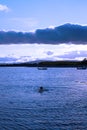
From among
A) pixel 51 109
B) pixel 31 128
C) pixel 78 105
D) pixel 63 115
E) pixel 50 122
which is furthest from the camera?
pixel 78 105

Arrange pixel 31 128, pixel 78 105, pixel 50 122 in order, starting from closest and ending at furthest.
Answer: pixel 31 128 < pixel 50 122 < pixel 78 105

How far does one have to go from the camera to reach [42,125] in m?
44.8

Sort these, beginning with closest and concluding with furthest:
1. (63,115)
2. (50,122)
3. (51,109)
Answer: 1. (50,122)
2. (63,115)
3. (51,109)

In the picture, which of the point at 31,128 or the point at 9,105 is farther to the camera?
the point at 9,105

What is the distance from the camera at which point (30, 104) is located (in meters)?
65.3

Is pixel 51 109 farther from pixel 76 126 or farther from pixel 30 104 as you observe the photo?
pixel 76 126

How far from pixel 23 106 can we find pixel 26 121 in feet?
49.8

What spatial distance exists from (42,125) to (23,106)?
18191 mm

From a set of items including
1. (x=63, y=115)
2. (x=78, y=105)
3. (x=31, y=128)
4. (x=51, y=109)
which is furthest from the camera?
(x=78, y=105)

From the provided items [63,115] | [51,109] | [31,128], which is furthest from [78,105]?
[31,128]

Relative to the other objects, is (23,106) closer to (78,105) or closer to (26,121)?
(78,105)

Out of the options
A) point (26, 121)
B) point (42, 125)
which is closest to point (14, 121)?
point (26, 121)

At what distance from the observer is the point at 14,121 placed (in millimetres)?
47719

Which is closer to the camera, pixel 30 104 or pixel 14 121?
pixel 14 121
